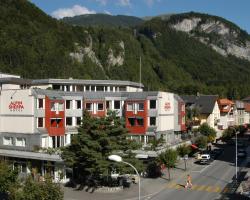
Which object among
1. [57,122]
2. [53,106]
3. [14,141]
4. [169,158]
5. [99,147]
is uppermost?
[53,106]

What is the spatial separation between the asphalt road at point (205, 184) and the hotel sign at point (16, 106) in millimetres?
21677

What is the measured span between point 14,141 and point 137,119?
17803mm

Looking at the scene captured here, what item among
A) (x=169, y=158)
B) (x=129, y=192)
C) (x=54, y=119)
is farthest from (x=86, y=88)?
(x=129, y=192)

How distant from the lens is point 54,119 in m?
60.3

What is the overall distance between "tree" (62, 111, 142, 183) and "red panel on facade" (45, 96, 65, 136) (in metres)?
9.18

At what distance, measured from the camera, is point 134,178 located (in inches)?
2112

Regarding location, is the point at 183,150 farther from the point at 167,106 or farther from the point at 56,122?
the point at 56,122

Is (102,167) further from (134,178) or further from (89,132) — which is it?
(134,178)

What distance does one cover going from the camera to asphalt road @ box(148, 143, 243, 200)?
157 ft

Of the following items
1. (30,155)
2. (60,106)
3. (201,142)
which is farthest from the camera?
(201,142)

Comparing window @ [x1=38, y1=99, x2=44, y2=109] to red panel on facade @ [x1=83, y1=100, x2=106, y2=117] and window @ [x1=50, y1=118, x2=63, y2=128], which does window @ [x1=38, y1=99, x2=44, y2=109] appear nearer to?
window @ [x1=50, y1=118, x2=63, y2=128]

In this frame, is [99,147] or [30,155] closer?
[99,147]

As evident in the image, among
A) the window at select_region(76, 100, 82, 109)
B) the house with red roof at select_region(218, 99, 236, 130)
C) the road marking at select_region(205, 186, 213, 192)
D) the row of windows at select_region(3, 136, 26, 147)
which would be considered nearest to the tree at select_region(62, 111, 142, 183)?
the road marking at select_region(205, 186, 213, 192)

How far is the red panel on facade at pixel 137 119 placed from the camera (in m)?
65.4
